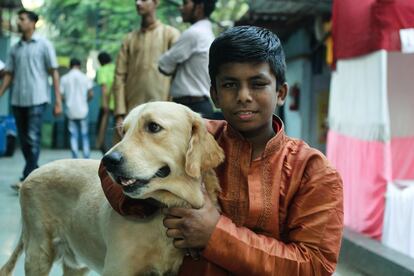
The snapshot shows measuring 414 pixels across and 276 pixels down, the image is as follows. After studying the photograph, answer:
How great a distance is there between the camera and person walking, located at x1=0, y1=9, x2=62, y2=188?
7059 mm

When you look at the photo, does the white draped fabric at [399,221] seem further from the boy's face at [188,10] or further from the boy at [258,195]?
the boy at [258,195]

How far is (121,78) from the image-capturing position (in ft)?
19.1

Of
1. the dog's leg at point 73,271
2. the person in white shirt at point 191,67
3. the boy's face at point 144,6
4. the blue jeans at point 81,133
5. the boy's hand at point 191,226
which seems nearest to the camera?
the boy's hand at point 191,226

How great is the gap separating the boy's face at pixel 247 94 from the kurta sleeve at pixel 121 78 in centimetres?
344

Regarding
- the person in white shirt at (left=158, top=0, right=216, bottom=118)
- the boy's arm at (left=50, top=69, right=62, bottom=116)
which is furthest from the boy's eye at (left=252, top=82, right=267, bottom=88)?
the boy's arm at (left=50, top=69, right=62, bottom=116)

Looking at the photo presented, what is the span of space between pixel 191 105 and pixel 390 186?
1966mm

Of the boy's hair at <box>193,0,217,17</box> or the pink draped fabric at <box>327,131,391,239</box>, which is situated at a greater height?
the boy's hair at <box>193,0,217,17</box>

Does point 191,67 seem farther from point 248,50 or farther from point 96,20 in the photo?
point 96,20

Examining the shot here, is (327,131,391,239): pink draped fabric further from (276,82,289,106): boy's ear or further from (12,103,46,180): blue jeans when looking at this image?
(12,103,46,180): blue jeans

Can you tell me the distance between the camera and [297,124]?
1543 centimetres

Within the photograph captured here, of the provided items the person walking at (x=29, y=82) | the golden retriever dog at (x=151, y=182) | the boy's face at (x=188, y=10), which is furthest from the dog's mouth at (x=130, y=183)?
the person walking at (x=29, y=82)

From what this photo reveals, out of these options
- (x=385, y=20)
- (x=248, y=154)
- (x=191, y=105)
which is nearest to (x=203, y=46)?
(x=191, y=105)

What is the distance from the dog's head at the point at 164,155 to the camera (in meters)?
2.10

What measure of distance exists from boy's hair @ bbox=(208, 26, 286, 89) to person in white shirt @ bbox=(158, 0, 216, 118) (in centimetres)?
265
